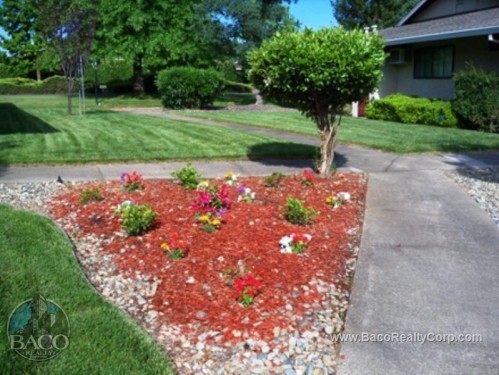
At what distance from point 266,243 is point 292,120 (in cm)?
1215

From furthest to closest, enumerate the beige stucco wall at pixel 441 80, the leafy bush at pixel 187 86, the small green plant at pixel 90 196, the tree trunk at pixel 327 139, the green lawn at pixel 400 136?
the leafy bush at pixel 187 86 → the beige stucco wall at pixel 441 80 → the green lawn at pixel 400 136 → the tree trunk at pixel 327 139 → the small green plant at pixel 90 196

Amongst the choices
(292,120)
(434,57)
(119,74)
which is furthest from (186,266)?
(119,74)

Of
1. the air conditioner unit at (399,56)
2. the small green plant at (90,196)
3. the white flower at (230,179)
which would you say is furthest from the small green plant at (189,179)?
the air conditioner unit at (399,56)

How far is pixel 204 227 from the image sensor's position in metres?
5.09

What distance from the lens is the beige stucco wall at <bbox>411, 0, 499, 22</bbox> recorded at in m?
18.5

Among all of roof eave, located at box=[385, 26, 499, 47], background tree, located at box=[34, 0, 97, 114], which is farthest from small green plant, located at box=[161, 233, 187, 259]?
background tree, located at box=[34, 0, 97, 114]

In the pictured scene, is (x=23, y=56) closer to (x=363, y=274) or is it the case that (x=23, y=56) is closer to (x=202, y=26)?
(x=202, y=26)

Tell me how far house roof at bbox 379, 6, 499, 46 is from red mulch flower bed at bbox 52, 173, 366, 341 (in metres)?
10.5

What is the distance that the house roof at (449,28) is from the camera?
49.0ft

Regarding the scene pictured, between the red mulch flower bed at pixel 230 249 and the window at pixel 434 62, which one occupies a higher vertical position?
the window at pixel 434 62

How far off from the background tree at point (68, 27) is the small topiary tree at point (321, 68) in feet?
36.6

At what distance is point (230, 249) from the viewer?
4652mm

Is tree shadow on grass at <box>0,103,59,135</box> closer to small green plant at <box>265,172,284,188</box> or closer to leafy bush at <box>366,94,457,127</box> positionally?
small green plant at <box>265,172,284,188</box>

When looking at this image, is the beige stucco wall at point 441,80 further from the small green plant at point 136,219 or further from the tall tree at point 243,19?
the small green plant at point 136,219
